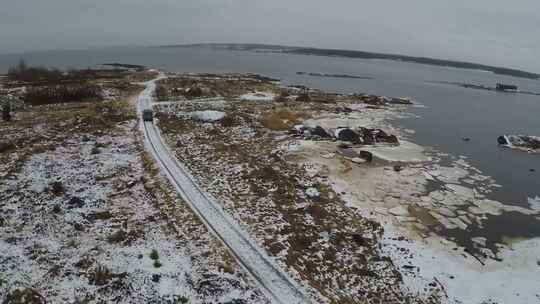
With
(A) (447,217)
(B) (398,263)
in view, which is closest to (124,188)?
(B) (398,263)

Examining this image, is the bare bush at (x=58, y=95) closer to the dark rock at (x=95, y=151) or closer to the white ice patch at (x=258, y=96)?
the white ice patch at (x=258, y=96)

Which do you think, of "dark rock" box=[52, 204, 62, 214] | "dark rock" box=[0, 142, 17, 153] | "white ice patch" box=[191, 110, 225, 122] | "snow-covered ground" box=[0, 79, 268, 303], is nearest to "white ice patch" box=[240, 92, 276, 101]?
"white ice patch" box=[191, 110, 225, 122]

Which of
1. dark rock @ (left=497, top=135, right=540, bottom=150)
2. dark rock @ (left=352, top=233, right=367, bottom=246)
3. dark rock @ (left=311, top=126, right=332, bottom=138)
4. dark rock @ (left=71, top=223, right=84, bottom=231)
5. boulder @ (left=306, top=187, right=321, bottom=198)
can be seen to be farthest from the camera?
dark rock @ (left=497, top=135, right=540, bottom=150)

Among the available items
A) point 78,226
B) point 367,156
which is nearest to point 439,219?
point 367,156

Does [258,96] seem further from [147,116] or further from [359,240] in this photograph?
[359,240]

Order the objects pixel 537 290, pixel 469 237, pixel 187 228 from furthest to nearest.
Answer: pixel 469 237 → pixel 187 228 → pixel 537 290

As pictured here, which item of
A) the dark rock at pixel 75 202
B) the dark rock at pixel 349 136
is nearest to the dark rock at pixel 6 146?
the dark rock at pixel 75 202

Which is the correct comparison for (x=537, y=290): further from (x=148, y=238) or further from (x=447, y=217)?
(x=148, y=238)

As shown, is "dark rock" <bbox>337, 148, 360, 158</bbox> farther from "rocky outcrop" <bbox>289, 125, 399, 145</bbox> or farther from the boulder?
the boulder
